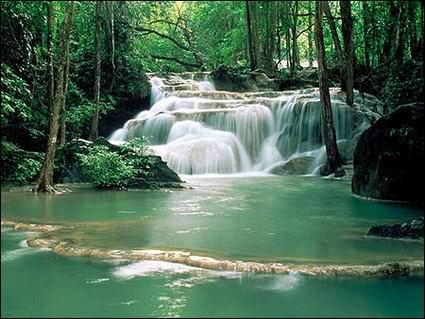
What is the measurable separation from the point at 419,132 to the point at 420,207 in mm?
1360

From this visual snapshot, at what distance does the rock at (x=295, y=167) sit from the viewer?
52.3ft

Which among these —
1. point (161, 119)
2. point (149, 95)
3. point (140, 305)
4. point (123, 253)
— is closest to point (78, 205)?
point (123, 253)

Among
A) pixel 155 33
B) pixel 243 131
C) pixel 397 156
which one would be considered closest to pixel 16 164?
pixel 397 156

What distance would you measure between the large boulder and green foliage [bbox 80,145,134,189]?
491 centimetres

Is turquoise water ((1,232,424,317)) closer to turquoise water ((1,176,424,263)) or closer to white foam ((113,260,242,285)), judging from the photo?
white foam ((113,260,242,285))

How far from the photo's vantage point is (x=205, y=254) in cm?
561

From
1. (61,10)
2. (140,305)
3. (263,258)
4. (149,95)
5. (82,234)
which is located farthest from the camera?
(149,95)

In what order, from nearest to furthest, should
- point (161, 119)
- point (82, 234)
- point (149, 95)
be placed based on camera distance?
point (82, 234)
point (161, 119)
point (149, 95)

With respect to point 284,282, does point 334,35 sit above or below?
above

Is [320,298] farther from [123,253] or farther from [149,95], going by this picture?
[149,95]

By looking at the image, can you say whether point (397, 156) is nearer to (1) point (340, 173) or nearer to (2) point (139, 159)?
(1) point (340, 173)

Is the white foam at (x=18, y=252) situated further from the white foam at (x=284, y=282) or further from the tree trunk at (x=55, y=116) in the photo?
the tree trunk at (x=55, y=116)

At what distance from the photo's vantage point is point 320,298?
434 cm

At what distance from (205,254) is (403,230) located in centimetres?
233
